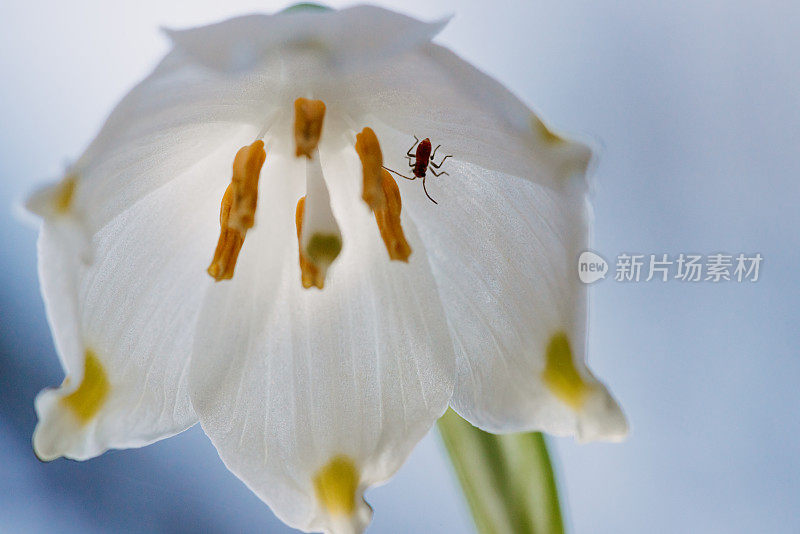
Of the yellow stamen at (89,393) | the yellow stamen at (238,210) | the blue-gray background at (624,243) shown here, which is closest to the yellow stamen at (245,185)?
the yellow stamen at (238,210)

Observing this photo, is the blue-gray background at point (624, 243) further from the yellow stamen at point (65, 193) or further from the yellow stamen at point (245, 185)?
the yellow stamen at point (65, 193)

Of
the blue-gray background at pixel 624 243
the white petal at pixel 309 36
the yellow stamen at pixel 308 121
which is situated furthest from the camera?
the blue-gray background at pixel 624 243

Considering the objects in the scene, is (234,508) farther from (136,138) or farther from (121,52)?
(136,138)

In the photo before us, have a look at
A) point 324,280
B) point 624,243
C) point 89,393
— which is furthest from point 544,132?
point 624,243

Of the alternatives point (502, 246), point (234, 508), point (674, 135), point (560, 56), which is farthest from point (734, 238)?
point (234, 508)

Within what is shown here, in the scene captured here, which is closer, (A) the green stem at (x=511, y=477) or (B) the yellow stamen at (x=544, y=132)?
(B) the yellow stamen at (x=544, y=132)

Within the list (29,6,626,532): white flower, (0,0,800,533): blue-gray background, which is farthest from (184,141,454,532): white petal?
(0,0,800,533): blue-gray background

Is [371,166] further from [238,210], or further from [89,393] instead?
[89,393]
